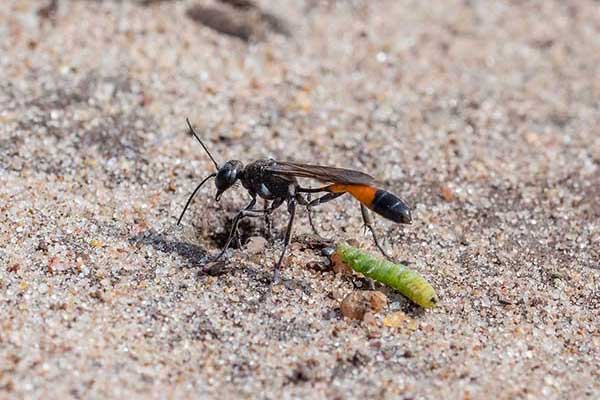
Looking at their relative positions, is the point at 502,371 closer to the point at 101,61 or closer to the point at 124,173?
the point at 124,173

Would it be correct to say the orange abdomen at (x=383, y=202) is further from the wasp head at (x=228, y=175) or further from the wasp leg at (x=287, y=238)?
the wasp head at (x=228, y=175)

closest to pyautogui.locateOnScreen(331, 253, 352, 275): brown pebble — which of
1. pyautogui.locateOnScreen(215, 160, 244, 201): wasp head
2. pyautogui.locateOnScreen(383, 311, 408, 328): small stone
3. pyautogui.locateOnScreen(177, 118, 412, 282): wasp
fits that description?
pyautogui.locateOnScreen(177, 118, 412, 282): wasp

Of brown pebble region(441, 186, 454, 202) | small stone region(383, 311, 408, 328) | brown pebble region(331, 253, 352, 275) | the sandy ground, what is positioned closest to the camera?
the sandy ground

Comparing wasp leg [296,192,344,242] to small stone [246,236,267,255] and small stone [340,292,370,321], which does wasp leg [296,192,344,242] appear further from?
small stone [340,292,370,321]

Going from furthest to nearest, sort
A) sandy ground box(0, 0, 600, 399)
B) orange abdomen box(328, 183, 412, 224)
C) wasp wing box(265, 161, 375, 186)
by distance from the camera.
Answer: wasp wing box(265, 161, 375, 186) < orange abdomen box(328, 183, 412, 224) < sandy ground box(0, 0, 600, 399)

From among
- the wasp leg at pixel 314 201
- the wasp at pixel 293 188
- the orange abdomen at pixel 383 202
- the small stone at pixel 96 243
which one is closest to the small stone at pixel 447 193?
the wasp at pixel 293 188

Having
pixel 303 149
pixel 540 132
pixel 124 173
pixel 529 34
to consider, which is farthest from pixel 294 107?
pixel 529 34

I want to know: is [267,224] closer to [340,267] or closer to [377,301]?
[340,267]

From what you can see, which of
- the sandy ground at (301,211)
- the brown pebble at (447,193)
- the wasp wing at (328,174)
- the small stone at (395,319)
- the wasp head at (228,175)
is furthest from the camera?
the brown pebble at (447,193)
